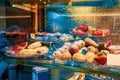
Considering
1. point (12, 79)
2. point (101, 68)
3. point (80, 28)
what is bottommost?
point (12, 79)

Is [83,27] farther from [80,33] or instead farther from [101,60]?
[101,60]

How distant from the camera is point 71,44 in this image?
825 mm

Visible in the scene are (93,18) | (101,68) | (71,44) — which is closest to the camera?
(101,68)

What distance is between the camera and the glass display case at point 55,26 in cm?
82

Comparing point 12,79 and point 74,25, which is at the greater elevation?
point 74,25

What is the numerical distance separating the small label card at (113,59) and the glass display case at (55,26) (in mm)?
95

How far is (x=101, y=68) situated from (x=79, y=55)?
0.10m

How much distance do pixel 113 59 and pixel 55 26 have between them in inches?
14.5

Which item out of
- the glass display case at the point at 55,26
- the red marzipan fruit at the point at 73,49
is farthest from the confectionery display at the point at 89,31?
the red marzipan fruit at the point at 73,49

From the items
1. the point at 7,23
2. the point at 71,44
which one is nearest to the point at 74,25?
the point at 71,44

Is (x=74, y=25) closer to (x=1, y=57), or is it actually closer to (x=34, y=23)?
(x=34, y=23)

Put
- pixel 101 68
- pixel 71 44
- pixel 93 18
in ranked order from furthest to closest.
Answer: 1. pixel 93 18
2. pixel 71 44
3. pixel 101 68

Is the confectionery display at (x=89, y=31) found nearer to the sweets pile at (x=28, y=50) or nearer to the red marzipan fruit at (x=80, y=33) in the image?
the red marzipan fruit at (x=80, y=33)

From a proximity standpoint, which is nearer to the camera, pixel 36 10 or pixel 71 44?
pixel 71 44
